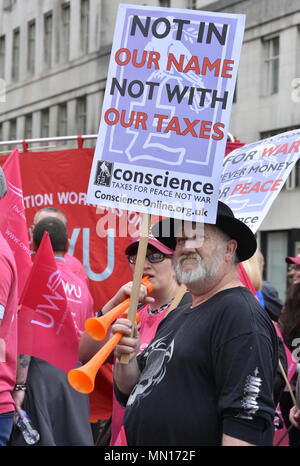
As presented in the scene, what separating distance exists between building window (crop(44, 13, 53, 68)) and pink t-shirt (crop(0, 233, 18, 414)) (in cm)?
3431

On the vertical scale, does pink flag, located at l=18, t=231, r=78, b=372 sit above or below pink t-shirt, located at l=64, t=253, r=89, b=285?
below

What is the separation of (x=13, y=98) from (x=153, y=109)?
1494 inches

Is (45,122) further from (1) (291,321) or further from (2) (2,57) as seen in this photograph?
(1) (291,321)

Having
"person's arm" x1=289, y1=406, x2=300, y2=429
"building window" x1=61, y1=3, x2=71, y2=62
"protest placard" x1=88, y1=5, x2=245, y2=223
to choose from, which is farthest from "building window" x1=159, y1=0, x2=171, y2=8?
"protest placard" x1=88, y1=5, x2=245, y2=223

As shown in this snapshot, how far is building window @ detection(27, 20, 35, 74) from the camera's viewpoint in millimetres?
39062

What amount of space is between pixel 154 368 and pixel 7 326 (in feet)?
3.37

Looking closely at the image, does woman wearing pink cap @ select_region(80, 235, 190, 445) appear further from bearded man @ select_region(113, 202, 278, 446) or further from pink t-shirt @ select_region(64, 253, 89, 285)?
pink t-shirt @ select_region(64, 253, 89, 285)

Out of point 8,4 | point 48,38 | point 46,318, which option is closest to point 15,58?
point 8,4

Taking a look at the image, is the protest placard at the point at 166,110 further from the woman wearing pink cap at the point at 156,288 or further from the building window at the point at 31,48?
the building window at the point at 31,48

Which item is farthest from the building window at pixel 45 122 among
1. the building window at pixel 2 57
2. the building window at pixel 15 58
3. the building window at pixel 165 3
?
the building window at pixel 165 3

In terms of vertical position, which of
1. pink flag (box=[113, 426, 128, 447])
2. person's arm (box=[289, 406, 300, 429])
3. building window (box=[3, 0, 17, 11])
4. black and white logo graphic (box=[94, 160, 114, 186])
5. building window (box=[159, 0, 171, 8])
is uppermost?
building window (box=[3, 0, 17, 11])

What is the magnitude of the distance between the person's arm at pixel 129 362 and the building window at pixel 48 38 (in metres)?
34.9
